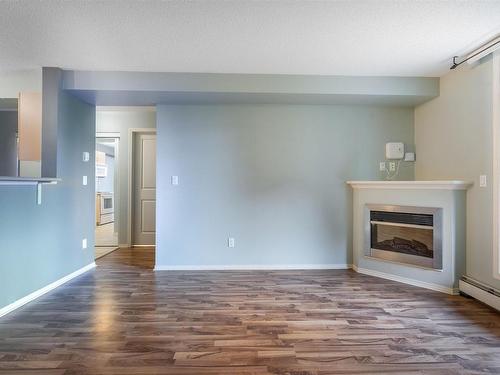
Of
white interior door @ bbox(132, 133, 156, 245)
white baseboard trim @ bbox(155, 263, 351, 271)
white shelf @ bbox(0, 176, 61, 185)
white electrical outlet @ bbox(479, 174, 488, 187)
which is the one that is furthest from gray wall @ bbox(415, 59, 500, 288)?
white interior door @ bbox(132, 133, 156, 245)

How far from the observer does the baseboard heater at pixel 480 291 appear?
2473 mm

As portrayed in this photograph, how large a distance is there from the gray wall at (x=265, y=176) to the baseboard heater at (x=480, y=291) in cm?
127

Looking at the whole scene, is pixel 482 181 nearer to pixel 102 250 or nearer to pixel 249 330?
pixel 249 330

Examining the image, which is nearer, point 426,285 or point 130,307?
point 130,307

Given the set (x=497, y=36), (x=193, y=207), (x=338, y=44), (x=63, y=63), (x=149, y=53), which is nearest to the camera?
(x=497, y=36)

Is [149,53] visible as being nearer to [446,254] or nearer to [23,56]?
[23,56]

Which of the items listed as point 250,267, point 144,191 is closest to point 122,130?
point 144,191

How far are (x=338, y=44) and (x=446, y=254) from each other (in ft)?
7.82

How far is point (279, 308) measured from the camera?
2479mm

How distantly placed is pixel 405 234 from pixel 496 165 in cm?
113

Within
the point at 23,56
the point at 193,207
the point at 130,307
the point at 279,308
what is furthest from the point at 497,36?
the point at 23,56

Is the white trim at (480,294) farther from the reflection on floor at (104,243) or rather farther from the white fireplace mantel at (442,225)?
the reflection on floor at (104,243)

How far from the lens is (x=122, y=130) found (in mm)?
5137

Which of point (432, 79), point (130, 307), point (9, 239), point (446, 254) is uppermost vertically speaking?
point (432, 79)
